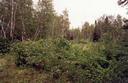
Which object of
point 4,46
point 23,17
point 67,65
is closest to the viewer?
point 67,65

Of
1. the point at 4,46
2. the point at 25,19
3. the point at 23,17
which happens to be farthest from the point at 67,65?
the point at 23,17

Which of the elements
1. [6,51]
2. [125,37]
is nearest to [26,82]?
[125,37]

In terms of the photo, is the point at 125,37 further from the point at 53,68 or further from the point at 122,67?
the point at 53,68

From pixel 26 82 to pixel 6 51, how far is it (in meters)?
5.54

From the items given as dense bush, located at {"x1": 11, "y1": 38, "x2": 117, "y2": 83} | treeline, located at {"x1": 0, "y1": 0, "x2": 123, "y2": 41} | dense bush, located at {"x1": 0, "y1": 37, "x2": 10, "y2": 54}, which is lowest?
dense bush, located at {"x1": 11, "y1": 38, "x2": 117, "y2": 83}

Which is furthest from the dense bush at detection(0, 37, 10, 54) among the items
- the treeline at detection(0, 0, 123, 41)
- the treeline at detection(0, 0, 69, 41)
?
the treeline at detection(0, 0, 69, 41)

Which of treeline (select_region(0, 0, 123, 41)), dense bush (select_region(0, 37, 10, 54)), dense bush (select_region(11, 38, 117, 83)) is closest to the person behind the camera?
dense bush (select_region(11, 38, 117, 83))

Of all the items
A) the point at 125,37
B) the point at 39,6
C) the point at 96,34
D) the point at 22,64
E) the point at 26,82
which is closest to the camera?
the point at 26,82

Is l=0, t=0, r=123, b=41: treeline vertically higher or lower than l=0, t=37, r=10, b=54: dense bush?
higher

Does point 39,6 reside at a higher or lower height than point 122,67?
higher

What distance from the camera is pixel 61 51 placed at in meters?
4.85

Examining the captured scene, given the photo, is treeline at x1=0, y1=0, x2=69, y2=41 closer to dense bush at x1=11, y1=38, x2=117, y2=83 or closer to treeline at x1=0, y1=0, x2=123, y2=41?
treeline at x1=0, y1=0, x2=123, y2=41

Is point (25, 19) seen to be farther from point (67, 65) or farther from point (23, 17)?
point (67, 65)

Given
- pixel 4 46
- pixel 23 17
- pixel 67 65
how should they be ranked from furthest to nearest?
1. pixel 23 17
2. pixel 4 46
3. pixel 67 65
